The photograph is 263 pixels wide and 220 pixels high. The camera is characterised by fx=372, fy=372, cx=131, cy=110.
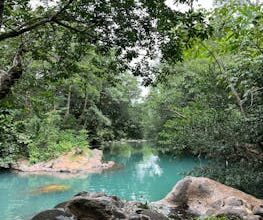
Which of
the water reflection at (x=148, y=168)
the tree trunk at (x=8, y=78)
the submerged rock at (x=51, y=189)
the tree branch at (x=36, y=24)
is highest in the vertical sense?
the tree branch at (x=36, y=24)

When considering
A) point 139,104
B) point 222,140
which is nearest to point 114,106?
point 139,104

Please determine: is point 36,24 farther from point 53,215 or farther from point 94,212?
point 94,212

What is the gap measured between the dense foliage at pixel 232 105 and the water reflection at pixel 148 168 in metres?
5.15

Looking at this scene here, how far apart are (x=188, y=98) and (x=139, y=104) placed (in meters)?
17.7

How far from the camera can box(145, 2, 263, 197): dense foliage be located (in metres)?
6.36

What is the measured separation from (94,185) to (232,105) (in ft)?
22.0

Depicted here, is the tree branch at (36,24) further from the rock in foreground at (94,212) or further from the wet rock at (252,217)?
the wet rock at (252,217)

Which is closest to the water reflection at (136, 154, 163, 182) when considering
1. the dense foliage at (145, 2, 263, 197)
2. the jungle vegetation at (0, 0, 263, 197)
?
the jungle vegetation at (0, 0, 263, 197)

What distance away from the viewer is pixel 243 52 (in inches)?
249

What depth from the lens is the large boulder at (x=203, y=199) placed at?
7.99 meters

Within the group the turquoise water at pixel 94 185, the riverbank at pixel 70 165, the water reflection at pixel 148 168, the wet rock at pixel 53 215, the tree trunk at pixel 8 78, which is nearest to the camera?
the tree trunk at pixel 8 78

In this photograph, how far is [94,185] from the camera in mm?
14773

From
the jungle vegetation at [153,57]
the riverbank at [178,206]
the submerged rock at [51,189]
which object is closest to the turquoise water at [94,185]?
the submerged rock at [51,189]

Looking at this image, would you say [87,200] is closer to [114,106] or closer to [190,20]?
[190,20]
